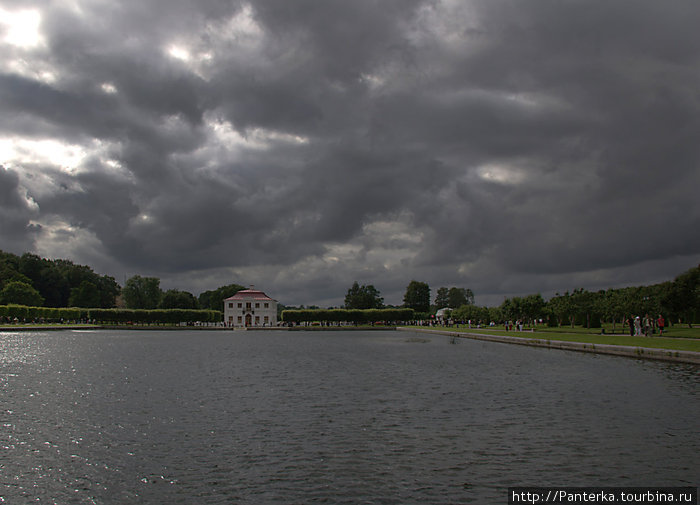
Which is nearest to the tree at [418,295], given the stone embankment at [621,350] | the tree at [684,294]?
the tree at [684,294]

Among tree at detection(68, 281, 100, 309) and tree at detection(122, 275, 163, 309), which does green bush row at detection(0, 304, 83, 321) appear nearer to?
tree at detection(68, 281, 100, 309)

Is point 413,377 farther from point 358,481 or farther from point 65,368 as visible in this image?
point 65,368

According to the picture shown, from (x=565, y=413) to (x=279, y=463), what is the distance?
9333mm

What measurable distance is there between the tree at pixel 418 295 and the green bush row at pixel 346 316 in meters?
50.2

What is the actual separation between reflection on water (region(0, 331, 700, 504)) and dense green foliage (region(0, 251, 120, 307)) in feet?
448

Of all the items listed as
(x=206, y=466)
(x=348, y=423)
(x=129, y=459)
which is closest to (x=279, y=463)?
(x=206, y=466)

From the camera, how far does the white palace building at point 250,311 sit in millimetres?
150000

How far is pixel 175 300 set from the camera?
16275 cm

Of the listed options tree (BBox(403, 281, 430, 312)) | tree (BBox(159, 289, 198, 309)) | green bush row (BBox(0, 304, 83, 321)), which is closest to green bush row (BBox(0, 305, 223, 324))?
green bush row (BBox(0, 304, 83, 321))

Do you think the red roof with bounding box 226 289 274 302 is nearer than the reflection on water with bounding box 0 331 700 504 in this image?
No

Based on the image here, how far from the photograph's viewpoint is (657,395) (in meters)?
19.4

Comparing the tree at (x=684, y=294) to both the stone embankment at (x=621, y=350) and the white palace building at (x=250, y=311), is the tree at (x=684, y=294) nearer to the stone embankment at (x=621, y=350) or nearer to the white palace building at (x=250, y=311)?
the stone embankment at (x=621, y=350)

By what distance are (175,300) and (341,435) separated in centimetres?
15667

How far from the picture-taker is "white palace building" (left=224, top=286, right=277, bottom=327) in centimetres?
15000
